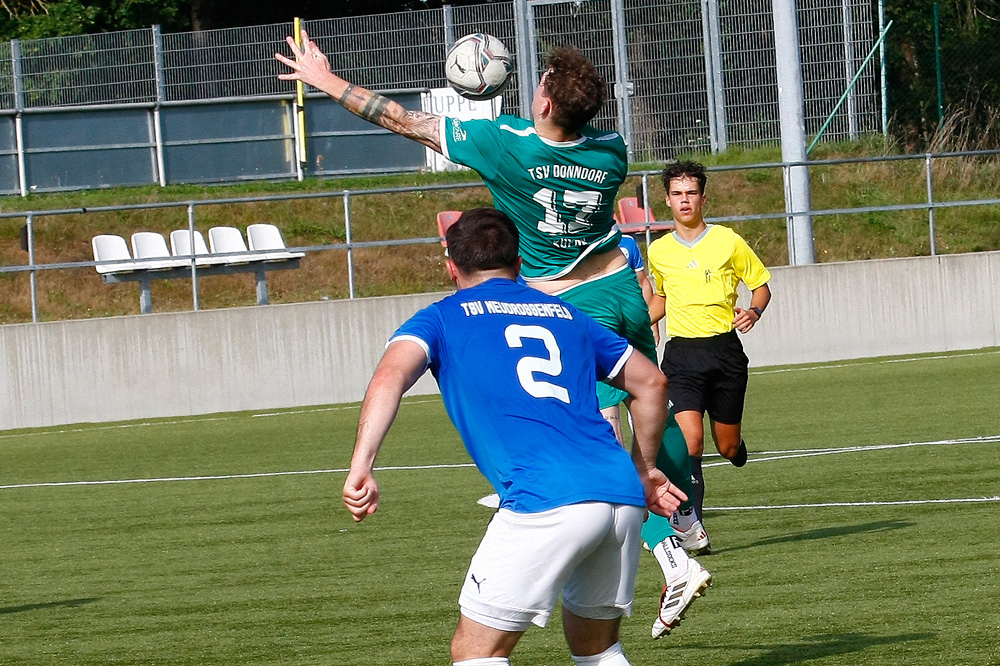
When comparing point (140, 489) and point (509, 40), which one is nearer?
point (140, 489)

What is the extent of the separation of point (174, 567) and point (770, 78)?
725 inches

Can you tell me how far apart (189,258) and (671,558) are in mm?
13568

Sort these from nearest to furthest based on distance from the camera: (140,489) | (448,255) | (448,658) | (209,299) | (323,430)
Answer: (448,255) < (448,658) < (140,489) < (323,430) < (209,299)

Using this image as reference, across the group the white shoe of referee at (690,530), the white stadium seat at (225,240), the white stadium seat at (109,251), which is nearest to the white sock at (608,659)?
the white shoe of referee at (690,530)

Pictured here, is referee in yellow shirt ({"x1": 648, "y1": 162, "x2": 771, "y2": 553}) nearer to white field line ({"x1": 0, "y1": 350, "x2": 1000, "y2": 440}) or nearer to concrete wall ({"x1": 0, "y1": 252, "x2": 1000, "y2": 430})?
→ white field line ({"x1": 0, "y1": 350, "x2": 1000, "y2": 440})

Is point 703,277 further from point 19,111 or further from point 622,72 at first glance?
point 19,111

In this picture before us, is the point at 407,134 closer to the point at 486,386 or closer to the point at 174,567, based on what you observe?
the point at 486,386

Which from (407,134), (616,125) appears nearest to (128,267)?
(616,125)

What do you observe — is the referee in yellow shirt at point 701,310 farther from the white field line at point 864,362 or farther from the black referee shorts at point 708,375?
the white field line at point 864,362

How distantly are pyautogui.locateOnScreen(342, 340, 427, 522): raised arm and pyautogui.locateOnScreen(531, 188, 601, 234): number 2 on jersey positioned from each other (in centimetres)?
201

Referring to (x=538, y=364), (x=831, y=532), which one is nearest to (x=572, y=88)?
(x=538, y=364)

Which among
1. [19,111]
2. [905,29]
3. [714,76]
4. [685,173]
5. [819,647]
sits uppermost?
[905,29]

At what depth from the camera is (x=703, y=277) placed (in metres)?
9.23

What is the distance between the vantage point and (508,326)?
4504mm
